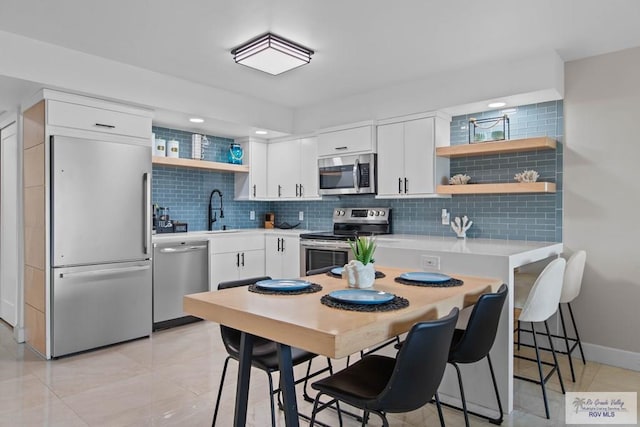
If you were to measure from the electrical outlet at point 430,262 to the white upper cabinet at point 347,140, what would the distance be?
191 cm

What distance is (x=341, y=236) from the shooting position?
4.48 m

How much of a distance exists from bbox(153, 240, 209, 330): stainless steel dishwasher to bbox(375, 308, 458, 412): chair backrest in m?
3.12

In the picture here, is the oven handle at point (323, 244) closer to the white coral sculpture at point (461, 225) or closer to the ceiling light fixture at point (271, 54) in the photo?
the white coral sculpture at point (461, 225)

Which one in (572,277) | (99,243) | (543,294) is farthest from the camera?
(99,243)

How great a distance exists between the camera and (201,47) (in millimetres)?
3293

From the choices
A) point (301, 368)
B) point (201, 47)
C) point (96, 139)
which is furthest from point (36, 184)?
point (301, 368)

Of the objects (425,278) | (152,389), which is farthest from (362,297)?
(152,389)

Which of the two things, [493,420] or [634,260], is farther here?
[634,260]

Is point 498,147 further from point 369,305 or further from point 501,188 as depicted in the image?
point 369,305

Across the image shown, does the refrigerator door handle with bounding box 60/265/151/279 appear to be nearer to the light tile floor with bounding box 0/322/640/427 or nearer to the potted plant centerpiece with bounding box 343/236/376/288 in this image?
the light tile floor with bounding box 0/322/640/427

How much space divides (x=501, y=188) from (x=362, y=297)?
2369 millimetres

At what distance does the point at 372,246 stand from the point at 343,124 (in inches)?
115

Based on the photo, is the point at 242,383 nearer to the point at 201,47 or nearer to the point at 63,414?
the point at 63,414

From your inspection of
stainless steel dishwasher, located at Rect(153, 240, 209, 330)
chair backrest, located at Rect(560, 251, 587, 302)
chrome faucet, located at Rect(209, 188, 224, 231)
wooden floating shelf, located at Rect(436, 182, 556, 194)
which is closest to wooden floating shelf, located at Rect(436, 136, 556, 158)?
wooden floating shelf, located at Rect(436, 182, 556, 194)
